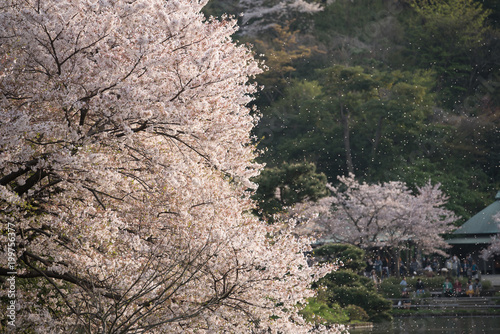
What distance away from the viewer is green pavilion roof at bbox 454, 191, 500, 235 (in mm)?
Result: 33906

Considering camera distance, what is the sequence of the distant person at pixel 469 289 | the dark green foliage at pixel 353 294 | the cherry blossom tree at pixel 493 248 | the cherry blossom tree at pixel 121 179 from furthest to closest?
the cherry blossom tree at pixel 493 248 → the distant person at pixel 469 289 → the dark green foliage at pixel 353 294 → the cherry blossom tree at pixel 121 179

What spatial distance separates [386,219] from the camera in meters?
32.9

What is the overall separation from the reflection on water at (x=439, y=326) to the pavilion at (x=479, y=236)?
10.2m

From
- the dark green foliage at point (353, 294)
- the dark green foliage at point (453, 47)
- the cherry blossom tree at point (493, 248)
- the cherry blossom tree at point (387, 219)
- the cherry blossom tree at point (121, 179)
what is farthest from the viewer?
the dark green foliage at point (453, 47)

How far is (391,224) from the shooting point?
33.1m

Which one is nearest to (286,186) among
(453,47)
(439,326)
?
(439,326)

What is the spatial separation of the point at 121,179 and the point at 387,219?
26.2 meters

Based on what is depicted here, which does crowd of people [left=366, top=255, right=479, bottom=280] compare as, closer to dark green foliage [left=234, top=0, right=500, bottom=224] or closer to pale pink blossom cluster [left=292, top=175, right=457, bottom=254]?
pale pink blossom cluster [left=292, top=175, right=457, bottom=254]

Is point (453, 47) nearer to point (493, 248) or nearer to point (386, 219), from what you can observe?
point (493, 248)

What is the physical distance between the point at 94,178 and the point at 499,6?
49.7 m

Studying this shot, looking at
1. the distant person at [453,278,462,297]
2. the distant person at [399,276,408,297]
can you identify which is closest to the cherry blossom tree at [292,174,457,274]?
the distant person at [399,276,408,297]

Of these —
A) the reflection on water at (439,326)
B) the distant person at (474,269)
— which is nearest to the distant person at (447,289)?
the reflection on water at (439,326)

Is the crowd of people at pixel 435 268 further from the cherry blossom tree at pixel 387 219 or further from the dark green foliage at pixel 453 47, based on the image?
the dark green foliage at pixel 453 47

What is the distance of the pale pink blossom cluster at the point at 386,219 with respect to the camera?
3281cm
